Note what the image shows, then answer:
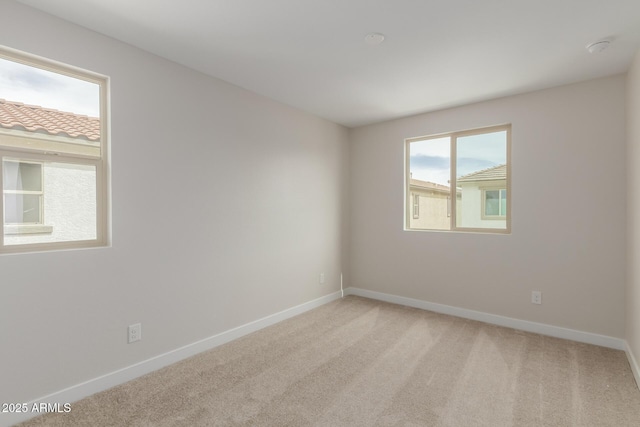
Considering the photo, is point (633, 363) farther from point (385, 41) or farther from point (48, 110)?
point (48, 110)

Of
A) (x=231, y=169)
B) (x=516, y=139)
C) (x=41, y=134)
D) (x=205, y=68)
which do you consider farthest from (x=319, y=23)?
(x=516, y=139)

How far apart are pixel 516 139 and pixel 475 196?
2.43ft

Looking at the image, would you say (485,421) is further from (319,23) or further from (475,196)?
(319,23)

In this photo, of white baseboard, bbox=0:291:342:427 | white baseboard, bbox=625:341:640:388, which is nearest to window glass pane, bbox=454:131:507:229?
white baseboard, bbox=625:341:640:388

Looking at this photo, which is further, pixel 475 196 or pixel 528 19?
A: pixel 475 196

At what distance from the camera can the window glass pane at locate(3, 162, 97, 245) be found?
193 centimetres

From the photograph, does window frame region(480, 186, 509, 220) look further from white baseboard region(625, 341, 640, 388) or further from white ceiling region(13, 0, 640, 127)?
white baseboard region(625, 341, 640, 388)

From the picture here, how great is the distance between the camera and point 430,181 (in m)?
4.10

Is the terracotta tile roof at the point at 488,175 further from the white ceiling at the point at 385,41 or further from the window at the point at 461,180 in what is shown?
the white ceiling at the point at 385,41

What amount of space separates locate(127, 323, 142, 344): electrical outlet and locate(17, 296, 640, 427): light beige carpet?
29cm

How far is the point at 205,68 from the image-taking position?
2738mm

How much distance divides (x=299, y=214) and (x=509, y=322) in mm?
2606

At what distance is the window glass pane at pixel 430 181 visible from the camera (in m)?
3.93

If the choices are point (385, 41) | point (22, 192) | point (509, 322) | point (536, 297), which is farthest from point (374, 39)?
point (509, 322)
